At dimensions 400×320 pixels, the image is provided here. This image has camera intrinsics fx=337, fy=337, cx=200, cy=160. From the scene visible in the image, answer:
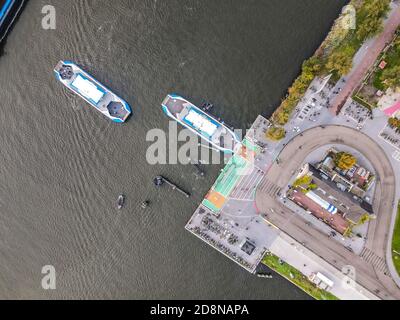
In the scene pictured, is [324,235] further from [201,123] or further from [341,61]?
[341,61]

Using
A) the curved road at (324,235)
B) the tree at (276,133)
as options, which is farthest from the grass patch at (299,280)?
the tree at (276,133)

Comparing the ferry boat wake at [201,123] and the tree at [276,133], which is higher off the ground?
the tree at [276,133]

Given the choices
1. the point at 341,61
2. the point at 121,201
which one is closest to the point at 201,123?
the point at 121,201

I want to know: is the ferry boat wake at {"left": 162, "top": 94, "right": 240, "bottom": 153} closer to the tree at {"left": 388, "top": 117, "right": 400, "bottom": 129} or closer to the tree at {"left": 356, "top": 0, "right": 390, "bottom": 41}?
the tree at {"left": 388, "top": 117, "right": 400, "bottom": 129}

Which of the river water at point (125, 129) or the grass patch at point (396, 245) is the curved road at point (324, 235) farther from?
the river water at point (125, 129)

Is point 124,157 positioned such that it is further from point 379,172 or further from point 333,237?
point 379,172

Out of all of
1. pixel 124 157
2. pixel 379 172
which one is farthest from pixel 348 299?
pixel 124 157

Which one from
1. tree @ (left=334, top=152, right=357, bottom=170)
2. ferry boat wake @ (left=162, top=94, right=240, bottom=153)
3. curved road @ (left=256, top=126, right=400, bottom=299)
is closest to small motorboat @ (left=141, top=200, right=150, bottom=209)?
ferry boat wake @ (left=162, top=94, right=240, bottom=153)
